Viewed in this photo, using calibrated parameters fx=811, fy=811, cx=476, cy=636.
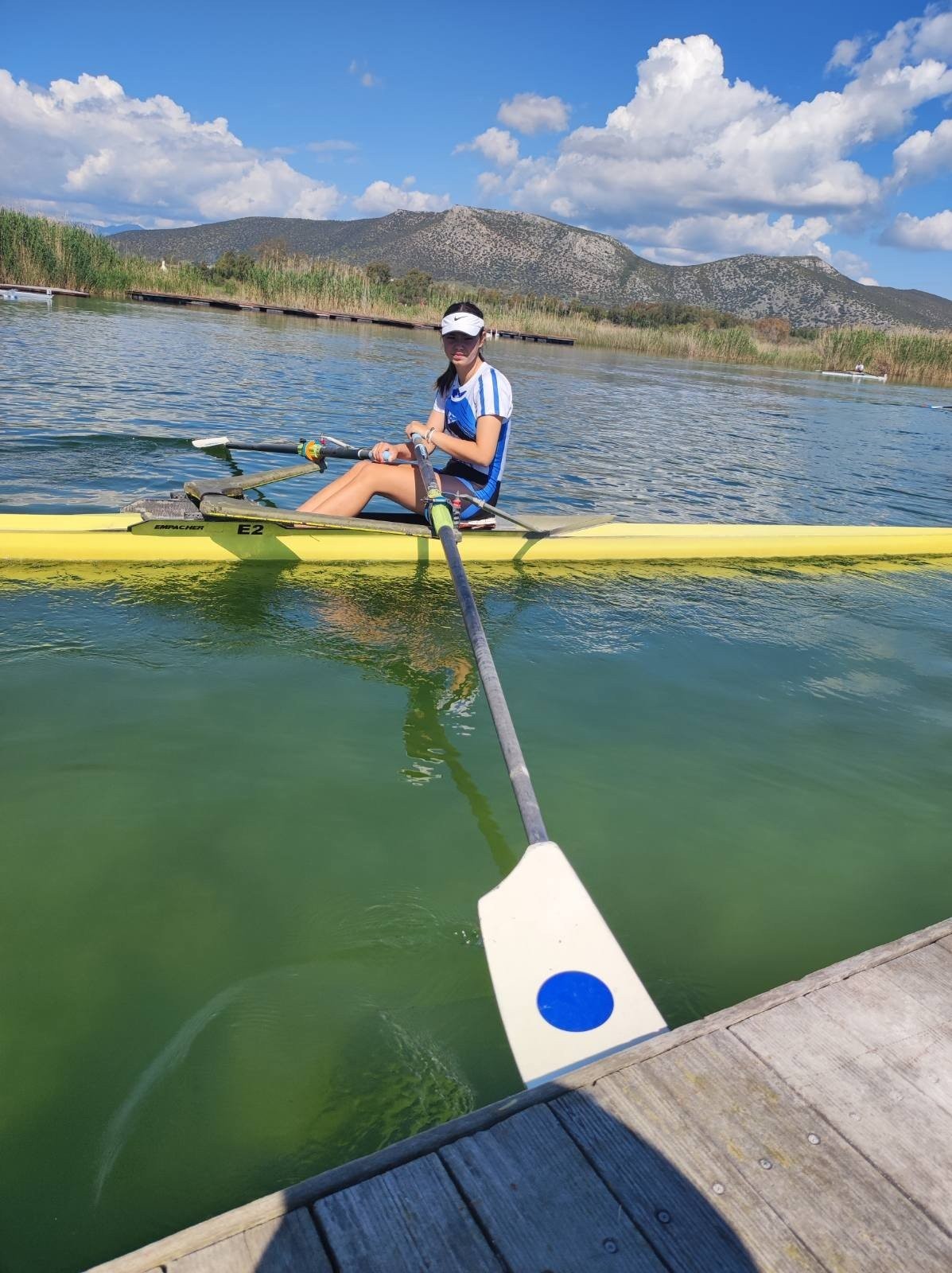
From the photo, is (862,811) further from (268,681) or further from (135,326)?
(135,326)

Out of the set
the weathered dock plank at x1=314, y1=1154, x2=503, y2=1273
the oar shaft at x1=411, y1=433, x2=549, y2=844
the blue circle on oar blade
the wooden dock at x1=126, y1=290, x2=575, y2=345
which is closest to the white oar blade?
the blue circle on oar blade

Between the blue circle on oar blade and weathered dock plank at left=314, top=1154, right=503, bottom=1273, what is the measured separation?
0.50 meters

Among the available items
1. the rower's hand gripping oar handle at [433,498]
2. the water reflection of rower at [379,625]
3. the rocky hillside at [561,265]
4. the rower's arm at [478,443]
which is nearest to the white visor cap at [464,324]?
the rower's arm at [478,443]

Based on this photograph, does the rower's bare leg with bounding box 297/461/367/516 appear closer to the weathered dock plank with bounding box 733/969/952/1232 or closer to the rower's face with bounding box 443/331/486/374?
the rower's face with bounding box 443/331/486/374

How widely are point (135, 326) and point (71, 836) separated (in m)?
17.9

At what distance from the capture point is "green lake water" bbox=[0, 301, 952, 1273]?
1.78m

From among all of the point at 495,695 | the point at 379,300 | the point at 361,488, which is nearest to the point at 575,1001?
the point at 495,695

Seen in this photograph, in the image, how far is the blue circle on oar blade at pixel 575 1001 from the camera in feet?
5.80

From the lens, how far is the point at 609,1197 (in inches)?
52.3

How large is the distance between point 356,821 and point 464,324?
115 inches

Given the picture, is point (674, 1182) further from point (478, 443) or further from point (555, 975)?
point (478, 443)

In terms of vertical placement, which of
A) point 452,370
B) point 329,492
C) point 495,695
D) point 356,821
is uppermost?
point 452,370

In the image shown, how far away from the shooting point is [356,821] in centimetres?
278

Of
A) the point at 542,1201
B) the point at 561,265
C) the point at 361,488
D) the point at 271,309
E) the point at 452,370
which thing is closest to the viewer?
the point at 542,1201
